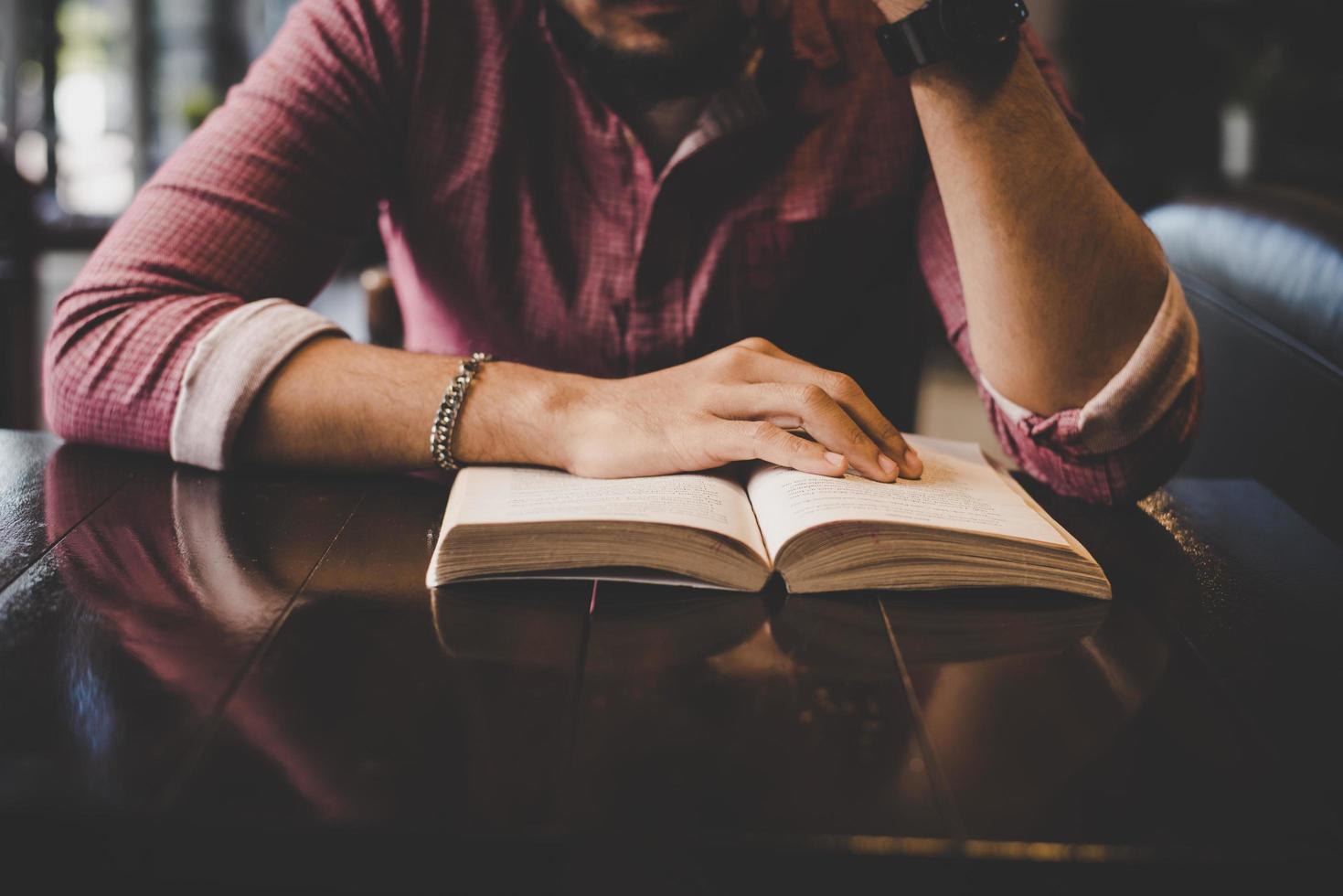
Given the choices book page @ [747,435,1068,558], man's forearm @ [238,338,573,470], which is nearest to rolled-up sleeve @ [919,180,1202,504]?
book page @ [747,435,1068,558]

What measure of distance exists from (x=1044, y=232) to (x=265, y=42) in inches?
287

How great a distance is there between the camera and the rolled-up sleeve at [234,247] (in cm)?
87

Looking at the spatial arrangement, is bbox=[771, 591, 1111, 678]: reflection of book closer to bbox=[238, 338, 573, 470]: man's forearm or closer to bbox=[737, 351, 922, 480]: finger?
bbox=[737, 351, 922, 480]: finger

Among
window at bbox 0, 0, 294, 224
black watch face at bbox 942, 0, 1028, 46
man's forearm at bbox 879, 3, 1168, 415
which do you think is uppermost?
black watch face at bbox 942, 0, 1028, 46

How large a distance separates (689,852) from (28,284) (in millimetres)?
2554

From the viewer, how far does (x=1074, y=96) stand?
4.47 meters

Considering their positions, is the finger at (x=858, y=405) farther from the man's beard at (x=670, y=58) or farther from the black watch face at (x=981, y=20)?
the man's beard at (x=670, y=58)

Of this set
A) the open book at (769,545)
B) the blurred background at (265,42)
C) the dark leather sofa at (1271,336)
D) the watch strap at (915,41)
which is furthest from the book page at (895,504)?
the blurred background at (265,42)

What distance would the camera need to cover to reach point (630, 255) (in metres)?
1.19

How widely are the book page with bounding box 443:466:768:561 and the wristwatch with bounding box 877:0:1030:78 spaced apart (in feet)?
1.50

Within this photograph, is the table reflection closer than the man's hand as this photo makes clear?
Yes

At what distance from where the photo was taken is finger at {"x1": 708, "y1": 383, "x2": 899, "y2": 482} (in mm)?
752

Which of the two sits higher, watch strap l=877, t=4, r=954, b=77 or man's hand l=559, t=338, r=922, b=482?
watch strap l=877, t=4, r=954, b=77

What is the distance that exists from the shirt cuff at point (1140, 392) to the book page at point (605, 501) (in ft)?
1.15
